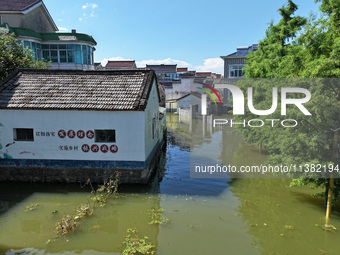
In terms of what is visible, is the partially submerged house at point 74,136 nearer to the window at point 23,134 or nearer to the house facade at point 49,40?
the window at point 23,134

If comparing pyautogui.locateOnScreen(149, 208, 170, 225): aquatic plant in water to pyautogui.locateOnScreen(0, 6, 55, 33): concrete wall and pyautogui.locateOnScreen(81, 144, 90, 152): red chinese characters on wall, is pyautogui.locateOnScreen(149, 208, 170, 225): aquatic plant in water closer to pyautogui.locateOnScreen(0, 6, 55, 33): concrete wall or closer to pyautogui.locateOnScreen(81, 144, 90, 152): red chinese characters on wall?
pyautogui.locateOnScreen(81, 144, 90, 152): red chinese characters on wall

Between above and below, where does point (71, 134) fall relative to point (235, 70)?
below

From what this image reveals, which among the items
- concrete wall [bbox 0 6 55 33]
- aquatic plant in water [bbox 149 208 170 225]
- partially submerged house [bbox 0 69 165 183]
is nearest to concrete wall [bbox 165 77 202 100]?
concrete wall [bbox 0 6 55 33]

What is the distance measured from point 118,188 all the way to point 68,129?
3.67 m

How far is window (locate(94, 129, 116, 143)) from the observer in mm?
12109

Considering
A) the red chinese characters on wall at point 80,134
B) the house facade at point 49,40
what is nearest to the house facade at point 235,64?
the house facade at point 49,40

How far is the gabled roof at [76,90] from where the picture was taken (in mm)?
11898

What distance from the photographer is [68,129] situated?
39.6 ft

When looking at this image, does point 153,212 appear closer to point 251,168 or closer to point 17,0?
point 251,168

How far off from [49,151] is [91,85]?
12.7 feet

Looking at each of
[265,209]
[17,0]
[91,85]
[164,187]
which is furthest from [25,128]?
[17,0]

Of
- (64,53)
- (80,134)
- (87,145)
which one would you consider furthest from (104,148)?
(64,53)

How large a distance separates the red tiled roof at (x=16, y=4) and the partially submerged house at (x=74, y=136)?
2069cm

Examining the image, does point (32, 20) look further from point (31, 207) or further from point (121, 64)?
point (121, 64)
